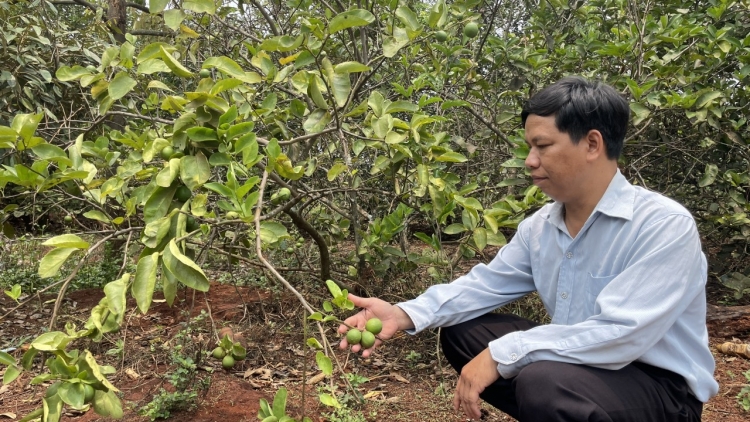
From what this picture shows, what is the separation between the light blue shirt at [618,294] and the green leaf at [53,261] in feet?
3.48

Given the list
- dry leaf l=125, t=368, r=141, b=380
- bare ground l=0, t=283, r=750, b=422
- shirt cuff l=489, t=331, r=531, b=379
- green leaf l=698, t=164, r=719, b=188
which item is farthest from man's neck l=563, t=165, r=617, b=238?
dry leaf l=125, t=368, r=141, b=380

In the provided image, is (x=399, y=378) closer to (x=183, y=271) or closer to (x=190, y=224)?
(x=190, y=224)

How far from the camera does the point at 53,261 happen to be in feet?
5.02

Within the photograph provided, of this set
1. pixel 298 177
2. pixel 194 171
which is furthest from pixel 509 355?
pixel 194 171

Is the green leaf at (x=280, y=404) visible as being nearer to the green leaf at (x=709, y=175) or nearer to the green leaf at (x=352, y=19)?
the green leaf at (x=352, y=19)

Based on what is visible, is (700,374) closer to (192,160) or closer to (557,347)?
(557,347)

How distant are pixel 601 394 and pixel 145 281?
1.17m

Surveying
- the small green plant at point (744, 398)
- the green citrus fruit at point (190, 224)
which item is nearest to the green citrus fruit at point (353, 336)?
the green citrus fruit at point (190, 224)

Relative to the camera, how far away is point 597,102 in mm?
1743

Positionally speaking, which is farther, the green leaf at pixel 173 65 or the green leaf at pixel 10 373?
the green leaf at pixel 173 65

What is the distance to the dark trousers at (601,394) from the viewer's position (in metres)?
1.57

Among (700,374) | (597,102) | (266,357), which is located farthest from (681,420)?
(266,357)

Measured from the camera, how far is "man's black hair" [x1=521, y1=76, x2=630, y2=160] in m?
1.74

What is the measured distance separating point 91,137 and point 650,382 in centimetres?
316
